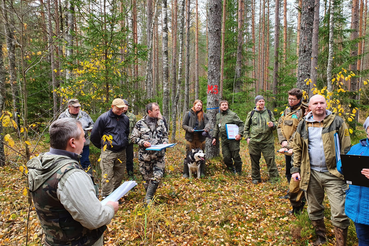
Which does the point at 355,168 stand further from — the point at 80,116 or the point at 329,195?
the point at 80,116

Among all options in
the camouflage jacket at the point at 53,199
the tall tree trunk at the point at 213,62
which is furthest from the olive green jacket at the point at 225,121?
the camouflage jacket at the point at 53,199

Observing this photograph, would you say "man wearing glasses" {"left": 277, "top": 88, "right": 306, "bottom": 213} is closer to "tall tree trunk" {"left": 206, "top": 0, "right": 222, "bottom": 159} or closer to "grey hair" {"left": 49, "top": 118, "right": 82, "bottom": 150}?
"tall tree trunk" {"left": 206, "top": 0, "right": 222, "bottom": 159}

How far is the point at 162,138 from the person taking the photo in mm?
4840

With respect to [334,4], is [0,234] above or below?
below

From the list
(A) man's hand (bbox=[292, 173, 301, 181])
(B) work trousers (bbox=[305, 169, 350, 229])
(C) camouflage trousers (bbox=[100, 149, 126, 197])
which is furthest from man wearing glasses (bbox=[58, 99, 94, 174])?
(B) work trousers (bbox=[305, 169, 350, 229])

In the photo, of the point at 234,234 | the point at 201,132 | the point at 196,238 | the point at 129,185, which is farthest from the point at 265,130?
the point at 129,185

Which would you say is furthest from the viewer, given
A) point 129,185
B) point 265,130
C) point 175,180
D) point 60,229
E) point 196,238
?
→ point 175,180

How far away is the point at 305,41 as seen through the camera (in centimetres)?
600

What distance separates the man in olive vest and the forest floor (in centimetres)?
158

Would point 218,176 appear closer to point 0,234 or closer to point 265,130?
point 265,130

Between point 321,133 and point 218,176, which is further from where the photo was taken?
point 218,176

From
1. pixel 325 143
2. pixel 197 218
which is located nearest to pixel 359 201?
pixel 325 143

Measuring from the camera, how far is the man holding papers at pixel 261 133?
18.0 ft

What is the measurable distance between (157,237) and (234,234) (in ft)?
4.48
